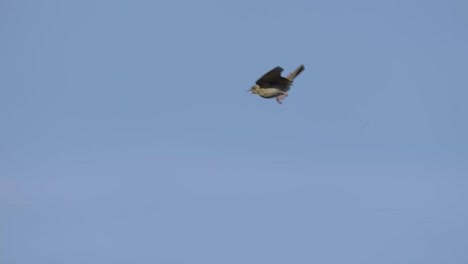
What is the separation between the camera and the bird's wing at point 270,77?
1386 inches

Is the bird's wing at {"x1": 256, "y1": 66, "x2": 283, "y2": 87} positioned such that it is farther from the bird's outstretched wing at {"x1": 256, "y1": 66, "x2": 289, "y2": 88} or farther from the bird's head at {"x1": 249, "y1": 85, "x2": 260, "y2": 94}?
the bird's head at {"x1": 249, "y1": 85, "x2": 260, "y2": 94}

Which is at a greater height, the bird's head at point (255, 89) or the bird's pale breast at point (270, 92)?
the bird's head at point (255, 89)

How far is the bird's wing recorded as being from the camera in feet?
115

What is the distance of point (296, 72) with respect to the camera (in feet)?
120

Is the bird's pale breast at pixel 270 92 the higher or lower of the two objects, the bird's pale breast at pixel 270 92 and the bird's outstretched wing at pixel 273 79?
the lower

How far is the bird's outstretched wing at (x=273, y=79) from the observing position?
116 ft

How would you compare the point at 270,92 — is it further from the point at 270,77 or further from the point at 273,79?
the point at 270,77

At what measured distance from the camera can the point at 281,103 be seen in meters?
35.7

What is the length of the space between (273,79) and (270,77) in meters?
0.19

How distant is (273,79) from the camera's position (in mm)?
35656

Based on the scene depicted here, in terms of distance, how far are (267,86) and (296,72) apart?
1208 millimetres

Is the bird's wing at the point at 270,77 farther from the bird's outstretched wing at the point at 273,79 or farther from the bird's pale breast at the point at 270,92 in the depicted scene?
the bird's pale breast at the point at 270,92

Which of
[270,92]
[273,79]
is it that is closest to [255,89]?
[270,92]

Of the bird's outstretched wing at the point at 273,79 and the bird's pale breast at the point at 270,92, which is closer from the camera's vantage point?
the bird's outstretched wing at the point at 273,79
